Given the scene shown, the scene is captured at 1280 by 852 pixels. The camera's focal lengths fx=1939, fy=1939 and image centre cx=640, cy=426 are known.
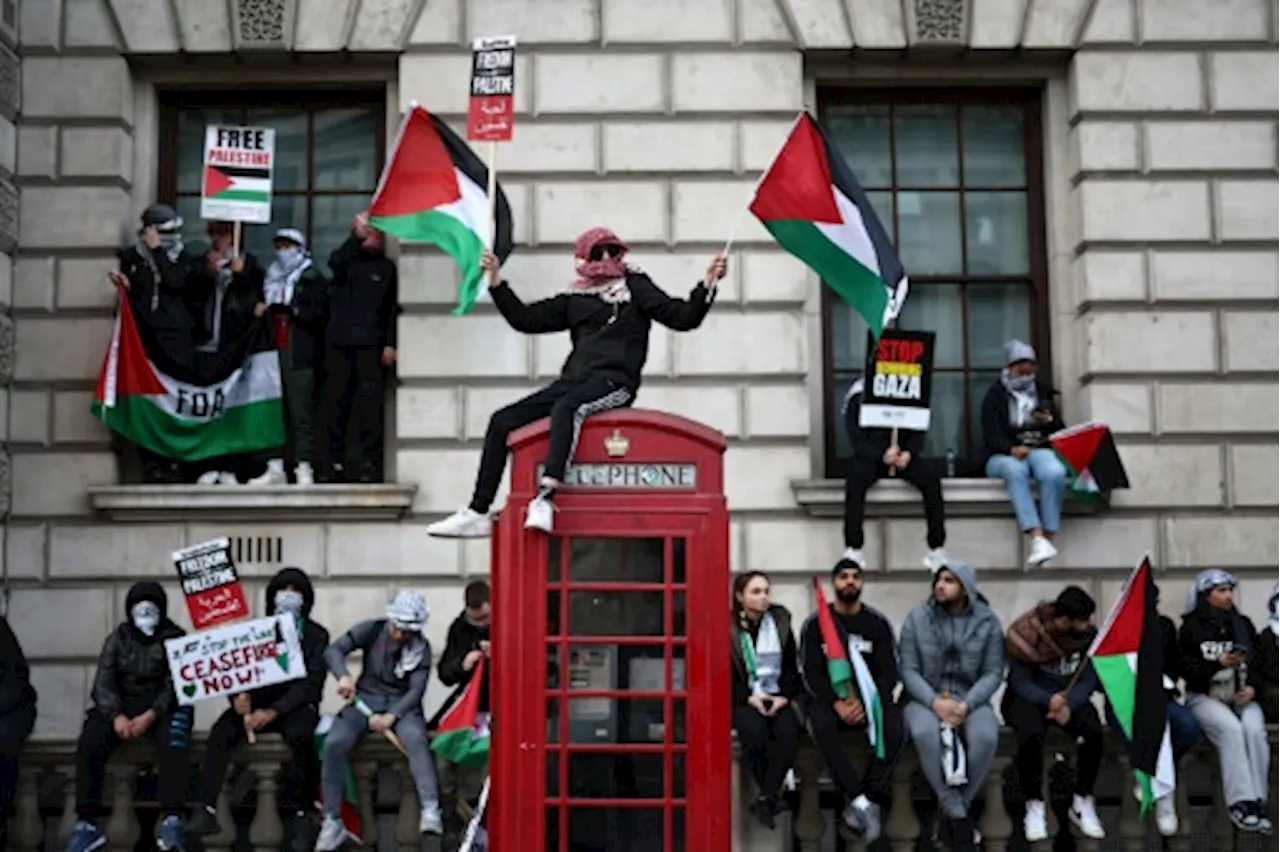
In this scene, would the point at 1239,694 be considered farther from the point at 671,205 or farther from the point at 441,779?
the point at 671,205

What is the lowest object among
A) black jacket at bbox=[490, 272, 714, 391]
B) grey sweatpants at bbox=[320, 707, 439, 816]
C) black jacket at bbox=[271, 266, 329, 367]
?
grey sweatpants at bbox=[320, 707, 439, 816]

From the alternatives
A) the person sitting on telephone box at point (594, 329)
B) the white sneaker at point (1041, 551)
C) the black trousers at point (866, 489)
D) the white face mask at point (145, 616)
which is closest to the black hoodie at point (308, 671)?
the white face mask at point (145, 616)

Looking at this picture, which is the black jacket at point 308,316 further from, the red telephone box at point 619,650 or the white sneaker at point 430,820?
the red telephone box at point 619,650

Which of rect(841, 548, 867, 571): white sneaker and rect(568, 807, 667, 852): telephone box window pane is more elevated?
rect(841, 548, 867, 571): white sneaker

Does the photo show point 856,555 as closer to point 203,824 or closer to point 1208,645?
point 1208,645

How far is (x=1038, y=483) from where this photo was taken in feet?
51.4

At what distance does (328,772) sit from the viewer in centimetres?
1202

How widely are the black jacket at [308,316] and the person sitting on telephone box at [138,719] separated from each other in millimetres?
3747

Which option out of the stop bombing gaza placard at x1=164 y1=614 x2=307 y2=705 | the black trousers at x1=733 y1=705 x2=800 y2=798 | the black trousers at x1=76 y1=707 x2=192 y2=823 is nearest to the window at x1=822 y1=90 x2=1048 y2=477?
the black trousers at x1=733 y1=705 x2=800 y2=798

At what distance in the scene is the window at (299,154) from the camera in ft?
55.7

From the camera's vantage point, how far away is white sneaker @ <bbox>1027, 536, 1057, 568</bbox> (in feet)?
50.5

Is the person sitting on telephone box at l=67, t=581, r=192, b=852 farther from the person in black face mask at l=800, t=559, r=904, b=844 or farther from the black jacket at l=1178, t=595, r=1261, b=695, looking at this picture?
the black jacket at l=1178, t=595, r=1261, b=695

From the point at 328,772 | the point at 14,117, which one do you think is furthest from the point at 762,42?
the point at 328,772

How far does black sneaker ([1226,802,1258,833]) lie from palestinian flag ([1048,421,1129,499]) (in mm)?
3942
